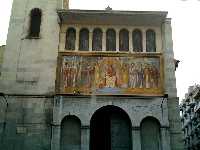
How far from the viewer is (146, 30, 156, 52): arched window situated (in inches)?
703

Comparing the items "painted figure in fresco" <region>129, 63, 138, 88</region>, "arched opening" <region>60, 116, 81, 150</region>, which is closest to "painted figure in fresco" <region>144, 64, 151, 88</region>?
"painted figure in fresco" <region>129, 63, 138, 88</region>

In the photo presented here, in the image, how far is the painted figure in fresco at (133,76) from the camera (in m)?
17.0

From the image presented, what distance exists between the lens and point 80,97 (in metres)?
16.7

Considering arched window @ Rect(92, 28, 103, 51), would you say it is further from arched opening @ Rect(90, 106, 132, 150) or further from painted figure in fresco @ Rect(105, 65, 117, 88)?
arched opening @ Rect(90, 106, 132, 150)

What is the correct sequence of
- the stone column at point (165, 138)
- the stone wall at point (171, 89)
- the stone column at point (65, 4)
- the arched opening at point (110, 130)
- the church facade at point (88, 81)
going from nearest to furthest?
the stone column at point (165, 138) < the stone wall at point (171, 89) < the church facade at point (88, 81) < the arched opening at point (110, 130) < the stone column at point (65, 4)

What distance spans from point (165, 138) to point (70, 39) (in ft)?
21.7

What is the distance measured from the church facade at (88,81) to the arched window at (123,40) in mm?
49

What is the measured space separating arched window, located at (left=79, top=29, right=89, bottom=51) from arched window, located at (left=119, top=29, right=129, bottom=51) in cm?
165

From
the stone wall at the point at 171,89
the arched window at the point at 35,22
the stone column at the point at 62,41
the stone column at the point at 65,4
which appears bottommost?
the stone wall at the point at 171,89

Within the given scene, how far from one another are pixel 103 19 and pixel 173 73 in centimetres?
436

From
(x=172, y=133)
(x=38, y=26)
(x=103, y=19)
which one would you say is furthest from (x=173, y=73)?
(x=38, y=26)

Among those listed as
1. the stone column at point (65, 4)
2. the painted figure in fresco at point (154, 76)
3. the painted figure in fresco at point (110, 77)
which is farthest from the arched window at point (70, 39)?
the painted figure in fresco at point (154, 76)

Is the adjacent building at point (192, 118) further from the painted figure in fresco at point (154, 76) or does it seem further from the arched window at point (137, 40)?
the painted figure in fresco at point (154, 76)

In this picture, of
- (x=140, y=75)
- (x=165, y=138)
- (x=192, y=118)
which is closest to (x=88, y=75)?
(x=140, y=75)
